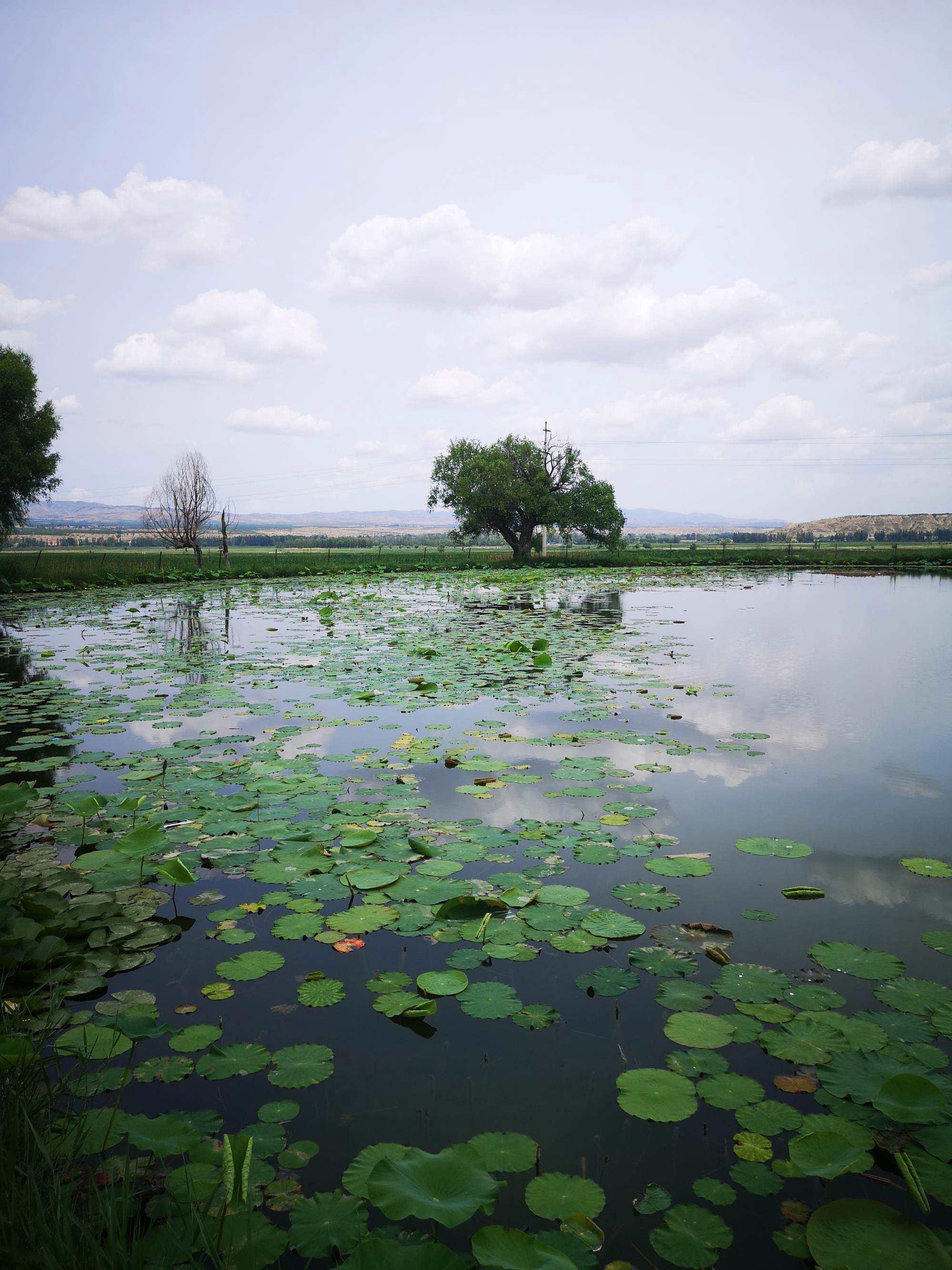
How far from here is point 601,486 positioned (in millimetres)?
42000

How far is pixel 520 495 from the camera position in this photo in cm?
4078

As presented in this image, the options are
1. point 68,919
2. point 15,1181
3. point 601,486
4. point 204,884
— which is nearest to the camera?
point 15,1181

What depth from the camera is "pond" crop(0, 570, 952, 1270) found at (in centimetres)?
159

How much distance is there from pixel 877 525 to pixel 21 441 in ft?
524

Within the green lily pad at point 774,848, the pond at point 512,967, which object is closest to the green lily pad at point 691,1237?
the pond at point 512,967

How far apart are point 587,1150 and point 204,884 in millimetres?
2022

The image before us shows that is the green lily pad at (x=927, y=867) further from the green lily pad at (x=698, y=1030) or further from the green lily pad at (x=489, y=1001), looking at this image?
the green lily pad at (x=489, y=1001)

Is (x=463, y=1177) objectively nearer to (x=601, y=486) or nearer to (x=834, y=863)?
(x=834, y=863)

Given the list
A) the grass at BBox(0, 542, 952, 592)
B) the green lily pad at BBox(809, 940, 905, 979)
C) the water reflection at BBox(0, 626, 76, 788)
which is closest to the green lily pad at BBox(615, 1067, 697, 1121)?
the green lily pad at BBox(809, 940, 905, 979)

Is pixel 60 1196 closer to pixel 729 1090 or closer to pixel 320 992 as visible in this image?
pixel 320 992

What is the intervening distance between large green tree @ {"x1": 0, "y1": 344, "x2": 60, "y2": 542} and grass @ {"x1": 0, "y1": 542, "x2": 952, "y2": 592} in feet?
7.15

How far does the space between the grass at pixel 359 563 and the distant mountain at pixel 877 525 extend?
341ft

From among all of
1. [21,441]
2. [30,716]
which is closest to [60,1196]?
[30,716]

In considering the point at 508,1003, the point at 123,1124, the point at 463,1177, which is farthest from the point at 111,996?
the point at 463,1177
